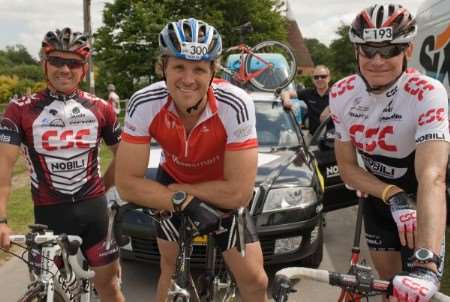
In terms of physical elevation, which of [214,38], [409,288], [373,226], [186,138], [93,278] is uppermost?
[214,38]

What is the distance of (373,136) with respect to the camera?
9.11ft

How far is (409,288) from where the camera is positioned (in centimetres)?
165

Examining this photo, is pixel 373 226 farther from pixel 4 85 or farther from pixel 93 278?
pixel 4 85

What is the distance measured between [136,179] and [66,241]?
672 millimetres

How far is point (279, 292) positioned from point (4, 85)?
55.2 metres

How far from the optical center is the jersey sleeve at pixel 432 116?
2.41 metres

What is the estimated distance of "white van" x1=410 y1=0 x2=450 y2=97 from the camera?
6.21 metres

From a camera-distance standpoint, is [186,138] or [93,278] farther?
[93,278]

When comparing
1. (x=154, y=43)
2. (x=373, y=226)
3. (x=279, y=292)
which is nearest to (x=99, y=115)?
(x=373, y=226)

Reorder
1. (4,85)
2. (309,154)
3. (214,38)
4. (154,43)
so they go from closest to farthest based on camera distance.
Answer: (214,38) < (309,154) < (154,43) < (4,85)

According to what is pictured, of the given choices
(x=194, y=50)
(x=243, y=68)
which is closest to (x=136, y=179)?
(x=194, y=50)

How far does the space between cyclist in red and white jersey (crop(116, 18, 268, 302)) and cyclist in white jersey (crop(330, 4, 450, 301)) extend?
617 millimetres

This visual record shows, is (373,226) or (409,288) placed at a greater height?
(409,288)

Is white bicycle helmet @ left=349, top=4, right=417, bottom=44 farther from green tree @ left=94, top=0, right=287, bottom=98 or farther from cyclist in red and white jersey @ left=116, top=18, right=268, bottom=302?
green tree @ left=94, top=0, right=287, bottom=98
